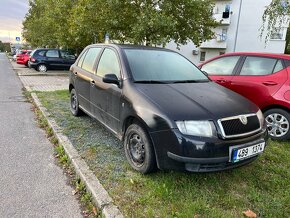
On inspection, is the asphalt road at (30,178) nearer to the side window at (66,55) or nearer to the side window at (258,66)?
the side window at (258,66)

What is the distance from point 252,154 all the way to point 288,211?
661 millimetres

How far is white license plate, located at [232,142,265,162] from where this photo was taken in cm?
283

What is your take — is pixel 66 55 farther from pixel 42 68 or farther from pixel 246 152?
pixel 246 152

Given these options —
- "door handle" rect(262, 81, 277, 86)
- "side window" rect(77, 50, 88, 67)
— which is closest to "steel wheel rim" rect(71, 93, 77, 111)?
"side window" rect(77, 50, 88, 67)

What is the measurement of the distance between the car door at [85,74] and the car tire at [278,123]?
3273 mm

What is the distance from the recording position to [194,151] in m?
2.72

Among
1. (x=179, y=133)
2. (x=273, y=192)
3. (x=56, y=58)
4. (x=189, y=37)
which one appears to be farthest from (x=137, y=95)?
(x=56, y=58)

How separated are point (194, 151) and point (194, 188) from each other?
1.79ft

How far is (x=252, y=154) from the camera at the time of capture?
301cm

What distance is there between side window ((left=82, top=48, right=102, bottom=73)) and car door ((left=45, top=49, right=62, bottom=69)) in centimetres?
1326

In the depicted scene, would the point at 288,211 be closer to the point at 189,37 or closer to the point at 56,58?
the point at 189,37

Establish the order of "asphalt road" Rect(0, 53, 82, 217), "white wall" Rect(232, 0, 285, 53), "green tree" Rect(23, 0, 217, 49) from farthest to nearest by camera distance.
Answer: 1. "white wall" Rect(232, 0, 285, 53)
2. "green tree" Rect(23, 0, 217, 49)
3. "asphalt road" Rect(0, 53, 82, 217)

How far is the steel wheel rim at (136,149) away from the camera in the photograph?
325 centimetres

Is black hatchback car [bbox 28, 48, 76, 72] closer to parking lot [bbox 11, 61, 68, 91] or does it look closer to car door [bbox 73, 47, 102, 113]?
parking lot [bbox 11, 61, 68, 91]
